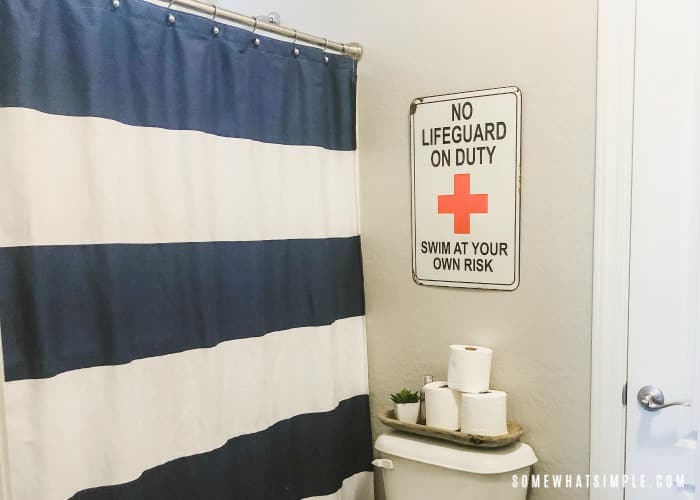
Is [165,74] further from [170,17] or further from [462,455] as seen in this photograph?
[462,455]

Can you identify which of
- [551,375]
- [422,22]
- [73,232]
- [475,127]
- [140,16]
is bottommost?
[551,375]

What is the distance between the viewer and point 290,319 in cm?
155

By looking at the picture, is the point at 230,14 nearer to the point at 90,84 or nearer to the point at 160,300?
the point at 90,84

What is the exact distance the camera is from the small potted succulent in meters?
1.59

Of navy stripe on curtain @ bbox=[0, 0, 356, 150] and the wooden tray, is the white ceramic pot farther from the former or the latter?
navy stripe on curtain @ bbox=[0, 0, 356, 150]

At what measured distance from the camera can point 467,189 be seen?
1.55 metres

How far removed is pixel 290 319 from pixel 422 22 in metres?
0.91

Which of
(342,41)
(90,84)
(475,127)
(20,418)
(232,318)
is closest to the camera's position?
(20,418)

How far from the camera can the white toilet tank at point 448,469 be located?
1.39 m

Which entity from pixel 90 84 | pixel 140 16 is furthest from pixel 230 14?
pixel 90 84

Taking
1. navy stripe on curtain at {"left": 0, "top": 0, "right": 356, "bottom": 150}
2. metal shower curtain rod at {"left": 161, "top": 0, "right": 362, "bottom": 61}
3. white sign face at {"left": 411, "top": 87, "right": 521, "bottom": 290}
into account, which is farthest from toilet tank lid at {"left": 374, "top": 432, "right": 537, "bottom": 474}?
metal shower curtain rod at {"left": 161, "top": 0, "right": 362, "bottom": 61}

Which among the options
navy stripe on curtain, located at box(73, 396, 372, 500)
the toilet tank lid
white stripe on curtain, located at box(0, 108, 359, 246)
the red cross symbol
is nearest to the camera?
white stripe on curtain, located at box(0, 108, 359, 246)

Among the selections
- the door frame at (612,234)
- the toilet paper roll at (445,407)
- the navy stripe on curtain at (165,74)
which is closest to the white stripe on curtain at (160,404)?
the toilet paper roll at (445,407)

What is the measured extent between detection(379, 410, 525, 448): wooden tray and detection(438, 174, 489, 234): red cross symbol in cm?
53
